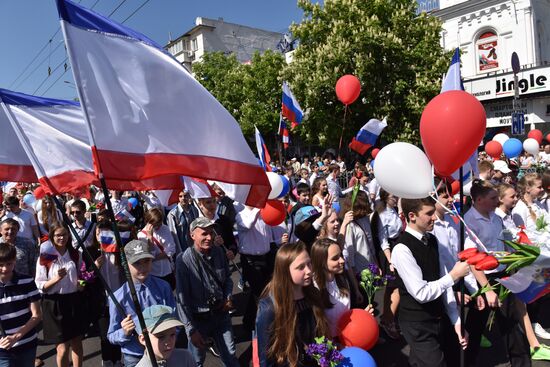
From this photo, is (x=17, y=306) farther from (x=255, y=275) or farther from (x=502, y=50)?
(x=502, y=50)

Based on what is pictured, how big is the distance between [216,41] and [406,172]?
162 ft

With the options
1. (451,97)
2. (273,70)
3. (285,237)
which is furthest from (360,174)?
(273,70)

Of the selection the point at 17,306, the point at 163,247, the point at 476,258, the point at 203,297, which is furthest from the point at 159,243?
the point at 476,258

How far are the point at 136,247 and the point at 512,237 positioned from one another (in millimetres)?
3100

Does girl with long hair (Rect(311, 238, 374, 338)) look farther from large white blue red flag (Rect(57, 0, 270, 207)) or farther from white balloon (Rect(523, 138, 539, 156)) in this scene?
white balloon (Rect(523, 138, 539, 156))

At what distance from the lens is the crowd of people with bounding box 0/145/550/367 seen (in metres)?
2.90

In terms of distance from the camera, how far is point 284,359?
2785mm

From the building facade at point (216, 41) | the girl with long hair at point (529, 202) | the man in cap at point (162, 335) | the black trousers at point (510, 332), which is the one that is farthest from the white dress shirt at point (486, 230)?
the building facade at point (216, 41)

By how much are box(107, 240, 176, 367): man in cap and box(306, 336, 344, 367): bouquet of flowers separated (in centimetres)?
114

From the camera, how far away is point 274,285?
290 centimetres

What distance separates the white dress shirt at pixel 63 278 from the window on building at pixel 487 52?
2513 centimetres

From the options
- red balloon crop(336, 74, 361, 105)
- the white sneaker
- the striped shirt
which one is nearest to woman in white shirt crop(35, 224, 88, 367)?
the striped shirt

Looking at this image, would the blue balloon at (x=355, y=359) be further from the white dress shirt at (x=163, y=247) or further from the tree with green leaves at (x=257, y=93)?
the tree with green leaves at (x=257, y=93)

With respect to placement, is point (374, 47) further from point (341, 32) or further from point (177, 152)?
point (177, 152)
